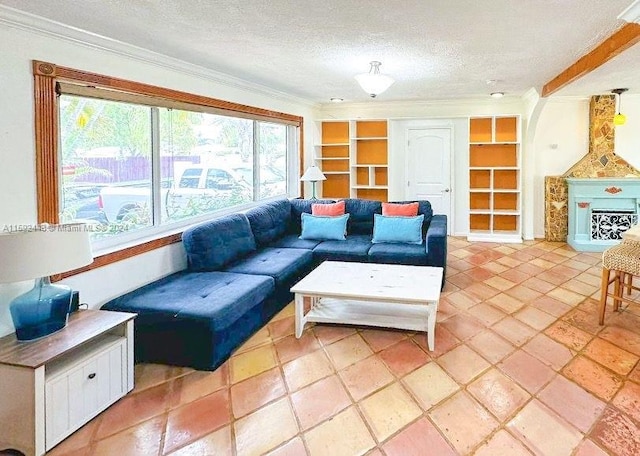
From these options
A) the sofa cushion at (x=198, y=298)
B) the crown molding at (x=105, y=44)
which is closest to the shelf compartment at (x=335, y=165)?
the crown molding at (x=105, y=44)

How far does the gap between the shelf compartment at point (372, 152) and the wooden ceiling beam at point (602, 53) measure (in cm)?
286

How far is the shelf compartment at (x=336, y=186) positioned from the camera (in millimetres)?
7430

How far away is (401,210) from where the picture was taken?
4.94m

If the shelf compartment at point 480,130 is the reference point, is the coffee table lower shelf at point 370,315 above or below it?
below

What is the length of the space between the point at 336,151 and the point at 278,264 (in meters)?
A: 3.74

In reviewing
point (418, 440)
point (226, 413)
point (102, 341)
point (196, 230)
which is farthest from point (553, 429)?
point (196, 230)

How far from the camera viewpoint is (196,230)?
372 centimetres

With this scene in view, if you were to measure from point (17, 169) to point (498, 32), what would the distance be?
3.14 m

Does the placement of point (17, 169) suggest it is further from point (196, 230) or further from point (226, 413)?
point (226, 413)

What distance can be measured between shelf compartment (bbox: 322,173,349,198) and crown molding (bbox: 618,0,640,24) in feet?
16.3

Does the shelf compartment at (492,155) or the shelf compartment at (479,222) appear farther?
the shelf compartment at (479,222)

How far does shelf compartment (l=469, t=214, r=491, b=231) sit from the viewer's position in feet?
23.5

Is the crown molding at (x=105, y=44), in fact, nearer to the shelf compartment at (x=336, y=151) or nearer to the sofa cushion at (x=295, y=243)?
the sofa cushion at (x=295, y=243)

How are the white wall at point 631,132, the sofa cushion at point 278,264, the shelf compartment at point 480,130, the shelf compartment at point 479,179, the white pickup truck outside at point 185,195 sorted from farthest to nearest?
the shelf compartment at point 479,179 < the shelf compartment at point 480,130 < the white wall at point 631,132 < the sofa cushion at point 278,264 < the white pickup truck outside at point 185,195
